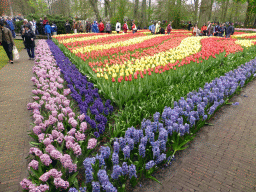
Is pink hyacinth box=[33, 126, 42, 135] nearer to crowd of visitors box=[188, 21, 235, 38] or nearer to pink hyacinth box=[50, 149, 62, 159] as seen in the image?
pink hyacinth box=[50, 149, 62, 159]

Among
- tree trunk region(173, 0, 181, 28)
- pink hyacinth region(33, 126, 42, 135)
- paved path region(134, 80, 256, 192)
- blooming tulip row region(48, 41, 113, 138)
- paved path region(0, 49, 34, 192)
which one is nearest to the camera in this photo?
paved path region(134, 80, 256, 192)

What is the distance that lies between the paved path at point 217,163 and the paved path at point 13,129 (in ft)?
5.60

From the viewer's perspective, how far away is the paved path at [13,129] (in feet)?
8.20

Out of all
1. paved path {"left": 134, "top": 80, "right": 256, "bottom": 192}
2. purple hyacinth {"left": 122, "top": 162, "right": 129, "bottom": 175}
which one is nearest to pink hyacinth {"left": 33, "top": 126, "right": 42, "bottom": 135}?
purple hyacinth {"left": 122, "top": 162, "right": 129, "bottom": 175}

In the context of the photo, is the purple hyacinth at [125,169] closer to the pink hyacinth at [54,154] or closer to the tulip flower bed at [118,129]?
the tulip flower bed at [118,129]

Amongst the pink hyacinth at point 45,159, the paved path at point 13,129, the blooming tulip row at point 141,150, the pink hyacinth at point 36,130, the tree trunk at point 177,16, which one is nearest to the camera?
the blooming tulip row at point 141,150

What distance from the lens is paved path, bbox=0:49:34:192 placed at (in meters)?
2.50

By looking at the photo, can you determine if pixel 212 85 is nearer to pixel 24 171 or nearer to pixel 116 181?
pixel 116 181

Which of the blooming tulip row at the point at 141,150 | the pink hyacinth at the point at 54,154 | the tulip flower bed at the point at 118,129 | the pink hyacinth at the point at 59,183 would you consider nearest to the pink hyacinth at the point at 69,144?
the tulip flower bed at the point at 118,129

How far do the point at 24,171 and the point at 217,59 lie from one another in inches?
272

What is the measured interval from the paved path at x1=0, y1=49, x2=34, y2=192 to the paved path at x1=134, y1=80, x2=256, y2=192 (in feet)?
5.60

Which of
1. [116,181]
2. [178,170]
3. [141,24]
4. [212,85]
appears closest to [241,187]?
[178,170]

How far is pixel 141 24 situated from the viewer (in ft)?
103

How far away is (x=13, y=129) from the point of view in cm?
357
